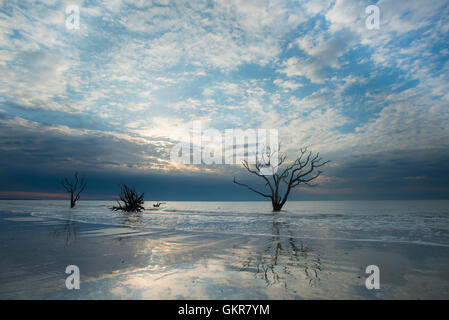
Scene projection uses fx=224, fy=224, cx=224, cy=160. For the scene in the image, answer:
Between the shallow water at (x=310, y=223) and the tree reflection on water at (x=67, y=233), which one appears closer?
the tree reflection on water at (x=67, y=233)

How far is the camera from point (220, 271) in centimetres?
396

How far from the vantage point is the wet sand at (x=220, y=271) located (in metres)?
3.01

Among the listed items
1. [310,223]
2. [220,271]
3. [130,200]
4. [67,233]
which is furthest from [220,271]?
[130,200]

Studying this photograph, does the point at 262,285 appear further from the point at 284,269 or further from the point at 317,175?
the point at 317,175

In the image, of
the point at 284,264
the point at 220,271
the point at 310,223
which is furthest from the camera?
the point at 310,223

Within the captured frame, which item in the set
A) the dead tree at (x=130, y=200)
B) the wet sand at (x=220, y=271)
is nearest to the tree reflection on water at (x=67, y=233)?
the wet sand at (x=220, y=271)

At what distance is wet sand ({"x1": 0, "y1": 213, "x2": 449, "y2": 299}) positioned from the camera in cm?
301

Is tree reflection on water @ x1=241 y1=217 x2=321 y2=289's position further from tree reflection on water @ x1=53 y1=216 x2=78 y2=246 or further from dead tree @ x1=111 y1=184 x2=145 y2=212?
dead tree @ x1=111 y1=184 x2=145 y2=212

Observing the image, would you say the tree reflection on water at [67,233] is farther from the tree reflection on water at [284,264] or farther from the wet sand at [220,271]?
the tree reflection on water at [284,264]

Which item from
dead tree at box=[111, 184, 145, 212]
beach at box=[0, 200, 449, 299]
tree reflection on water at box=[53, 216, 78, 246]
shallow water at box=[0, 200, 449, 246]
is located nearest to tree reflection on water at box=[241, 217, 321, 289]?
beach at box=[0, 200, 449, 299]

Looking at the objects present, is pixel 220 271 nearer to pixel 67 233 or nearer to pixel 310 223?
pixel 67 233

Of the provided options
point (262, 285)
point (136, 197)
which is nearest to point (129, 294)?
point (262, 285)
